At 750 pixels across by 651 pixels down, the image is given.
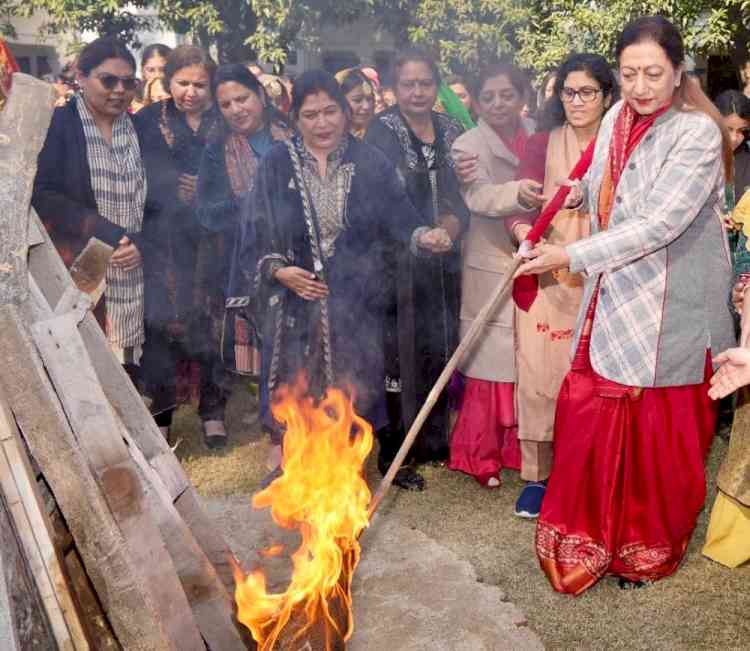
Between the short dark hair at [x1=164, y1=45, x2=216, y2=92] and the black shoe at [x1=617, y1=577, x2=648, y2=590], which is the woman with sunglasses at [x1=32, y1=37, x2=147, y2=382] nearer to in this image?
the short dark hair at [x1=164, y1=45, x2=216, y2=92]

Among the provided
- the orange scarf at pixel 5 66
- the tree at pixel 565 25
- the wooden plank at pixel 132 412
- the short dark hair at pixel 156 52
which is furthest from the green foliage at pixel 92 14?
the wooden plank at pixel 132 412

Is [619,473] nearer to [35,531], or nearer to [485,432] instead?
[485,432]

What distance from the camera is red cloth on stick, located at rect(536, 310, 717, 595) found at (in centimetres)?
374

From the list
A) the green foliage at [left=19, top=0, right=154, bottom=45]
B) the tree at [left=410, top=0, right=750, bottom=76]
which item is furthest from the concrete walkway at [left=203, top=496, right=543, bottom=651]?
the green foliage at [left=19, top=0, right=154, bottom=45]

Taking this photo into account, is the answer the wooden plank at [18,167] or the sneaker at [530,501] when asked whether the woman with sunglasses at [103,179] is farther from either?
the sneaker at [530,501]

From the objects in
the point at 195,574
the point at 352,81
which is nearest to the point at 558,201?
the point at 195,574

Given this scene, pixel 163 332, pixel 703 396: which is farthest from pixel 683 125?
pixel 163 332

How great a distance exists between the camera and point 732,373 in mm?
3223

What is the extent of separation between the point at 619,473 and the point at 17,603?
248 centimetres

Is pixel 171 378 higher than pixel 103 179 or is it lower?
lower

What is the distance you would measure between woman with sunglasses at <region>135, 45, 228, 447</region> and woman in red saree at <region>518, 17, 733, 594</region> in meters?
2.51

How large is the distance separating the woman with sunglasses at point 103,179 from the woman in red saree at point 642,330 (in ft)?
8.05

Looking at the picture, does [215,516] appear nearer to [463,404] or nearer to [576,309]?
[463,404]

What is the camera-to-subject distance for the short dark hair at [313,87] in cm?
456
